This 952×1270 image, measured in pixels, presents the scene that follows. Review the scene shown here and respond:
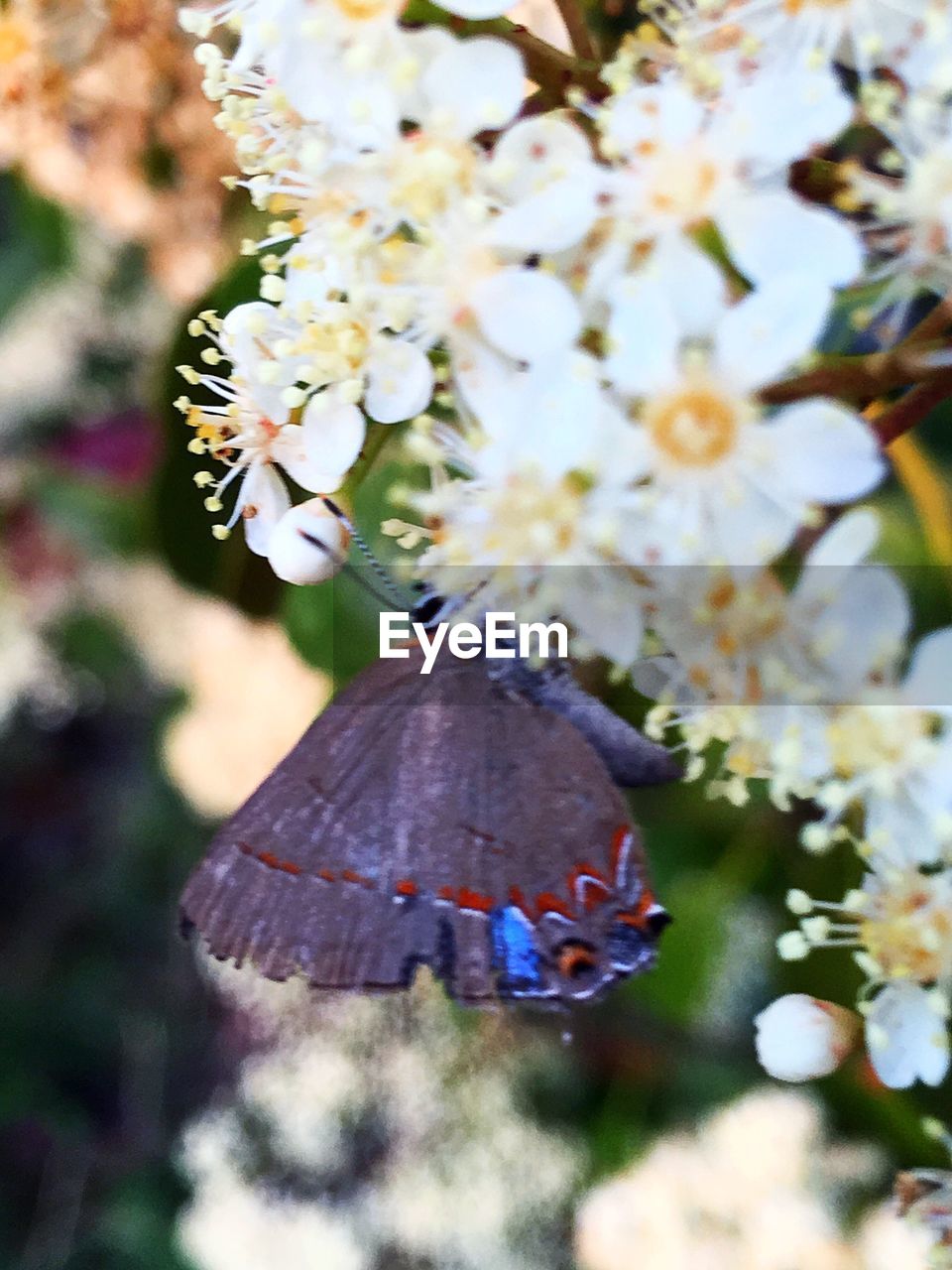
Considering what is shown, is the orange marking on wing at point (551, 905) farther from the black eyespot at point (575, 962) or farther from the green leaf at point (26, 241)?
the green leaf at point (26, 241)

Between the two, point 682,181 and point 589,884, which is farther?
point 589,884

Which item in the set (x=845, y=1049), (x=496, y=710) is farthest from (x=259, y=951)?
(x=845, y=1049)

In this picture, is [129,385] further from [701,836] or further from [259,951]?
[259,951]

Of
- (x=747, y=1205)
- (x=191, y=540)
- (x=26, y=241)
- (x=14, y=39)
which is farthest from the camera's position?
(x=26, y=241)

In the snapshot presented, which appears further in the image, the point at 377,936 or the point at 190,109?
the point at 190,109

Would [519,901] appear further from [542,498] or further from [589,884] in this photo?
[542,498]

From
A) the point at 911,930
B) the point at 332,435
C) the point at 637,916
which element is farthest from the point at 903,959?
the point at 332,435

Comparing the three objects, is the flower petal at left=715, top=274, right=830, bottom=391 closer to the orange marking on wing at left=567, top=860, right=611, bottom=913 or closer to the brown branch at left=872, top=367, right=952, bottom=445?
the brown branch at left=872, top=367, right=952, bottom=445

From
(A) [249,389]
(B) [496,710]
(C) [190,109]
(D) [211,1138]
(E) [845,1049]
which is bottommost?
(D) [211,1138]
